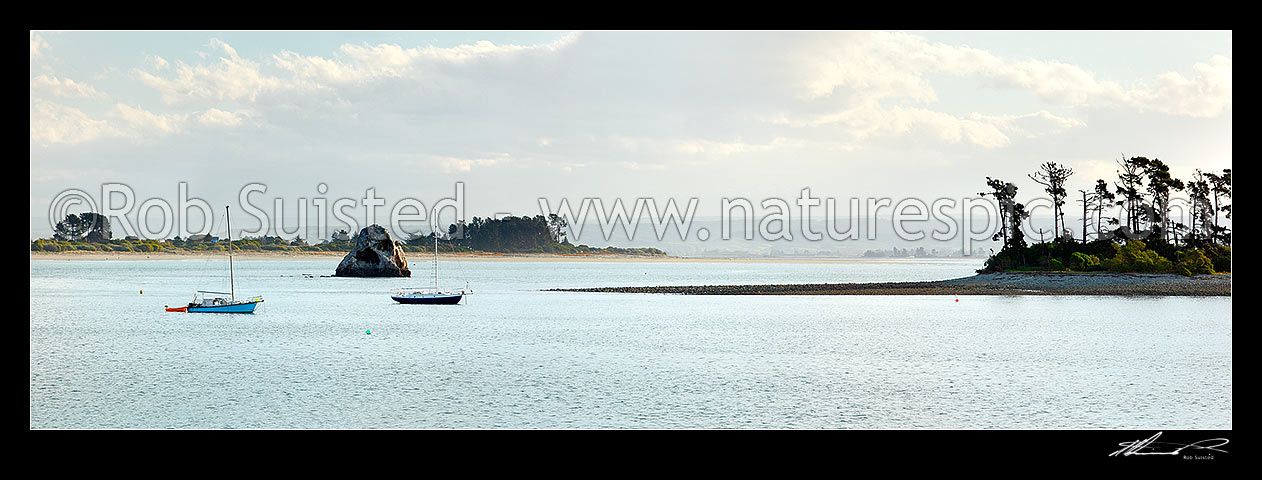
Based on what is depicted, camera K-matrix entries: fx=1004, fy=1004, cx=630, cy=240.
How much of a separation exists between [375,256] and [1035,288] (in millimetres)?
61952

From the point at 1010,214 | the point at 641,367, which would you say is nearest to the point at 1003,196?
the point at 1010,214

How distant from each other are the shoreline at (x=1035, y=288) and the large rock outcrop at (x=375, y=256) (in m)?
30.6

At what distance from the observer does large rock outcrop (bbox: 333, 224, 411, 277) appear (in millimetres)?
99500

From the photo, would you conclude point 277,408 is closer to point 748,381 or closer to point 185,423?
point 185,423

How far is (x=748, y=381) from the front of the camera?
2747cm

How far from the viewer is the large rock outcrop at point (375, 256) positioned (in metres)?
99.5

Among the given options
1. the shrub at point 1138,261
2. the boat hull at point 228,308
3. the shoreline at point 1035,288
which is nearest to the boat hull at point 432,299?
the boat hull at point 228,308

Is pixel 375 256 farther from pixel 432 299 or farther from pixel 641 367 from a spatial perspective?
pixel 641 367

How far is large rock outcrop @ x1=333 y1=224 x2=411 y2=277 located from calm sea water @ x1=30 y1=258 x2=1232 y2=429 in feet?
142

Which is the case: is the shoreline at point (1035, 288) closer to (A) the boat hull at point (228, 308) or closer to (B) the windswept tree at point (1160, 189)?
(B) the windswept tree at point (1160, 189)

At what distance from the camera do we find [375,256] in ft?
327

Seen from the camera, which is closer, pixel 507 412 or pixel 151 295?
pixel 507 412

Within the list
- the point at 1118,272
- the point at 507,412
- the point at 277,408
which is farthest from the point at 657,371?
the point at 1118,272
